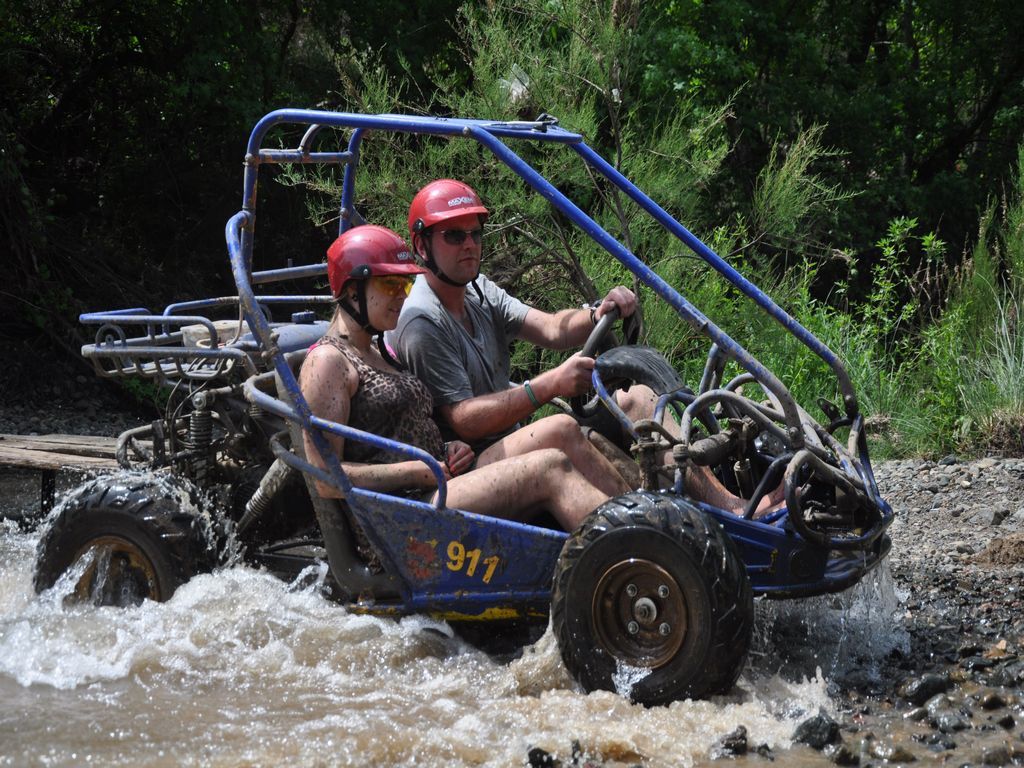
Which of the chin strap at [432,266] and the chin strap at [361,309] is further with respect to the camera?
the chin strap at [432,266]

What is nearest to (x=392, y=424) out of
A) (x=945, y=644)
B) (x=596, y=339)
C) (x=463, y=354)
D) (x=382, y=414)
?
(x=382, y=414)

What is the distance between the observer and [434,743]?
13.1 feet

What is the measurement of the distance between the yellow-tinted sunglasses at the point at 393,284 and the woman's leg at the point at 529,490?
28.1 inches

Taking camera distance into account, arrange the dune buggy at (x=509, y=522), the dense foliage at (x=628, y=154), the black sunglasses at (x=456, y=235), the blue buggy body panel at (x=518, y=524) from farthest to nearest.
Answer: the dense foliage at (x=628, y=154)
the black sunglasses at (x=456, y=235)
the blue buggy body panel at (x=518, y=524)
the dune buggy at (x=509, y=522)

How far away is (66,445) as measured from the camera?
7258 millimetres

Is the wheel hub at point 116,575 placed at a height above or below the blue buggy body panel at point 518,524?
below

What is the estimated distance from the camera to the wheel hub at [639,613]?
407 cm

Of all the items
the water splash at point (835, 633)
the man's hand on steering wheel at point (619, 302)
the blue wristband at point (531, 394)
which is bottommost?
the water splash at point (835, 633)

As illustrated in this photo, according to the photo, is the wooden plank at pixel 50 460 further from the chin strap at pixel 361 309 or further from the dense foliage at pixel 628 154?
the dense foliage at pixel 628 154

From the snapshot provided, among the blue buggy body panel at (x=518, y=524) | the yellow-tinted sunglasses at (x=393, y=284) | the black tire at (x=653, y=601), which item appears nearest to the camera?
the black tire at (x=653, y=601)

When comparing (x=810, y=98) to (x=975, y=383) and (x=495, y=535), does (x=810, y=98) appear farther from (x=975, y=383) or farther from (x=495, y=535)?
(x=495, y=535)

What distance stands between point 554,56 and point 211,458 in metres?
4.61

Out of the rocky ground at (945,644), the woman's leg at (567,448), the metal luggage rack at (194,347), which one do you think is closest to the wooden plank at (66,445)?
the metal luggage rack at (194,347)

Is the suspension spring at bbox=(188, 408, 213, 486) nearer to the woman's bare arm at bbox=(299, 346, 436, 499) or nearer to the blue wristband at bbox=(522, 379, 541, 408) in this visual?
the woman's bare arm at bbox=(299, 346, 436, 499)
